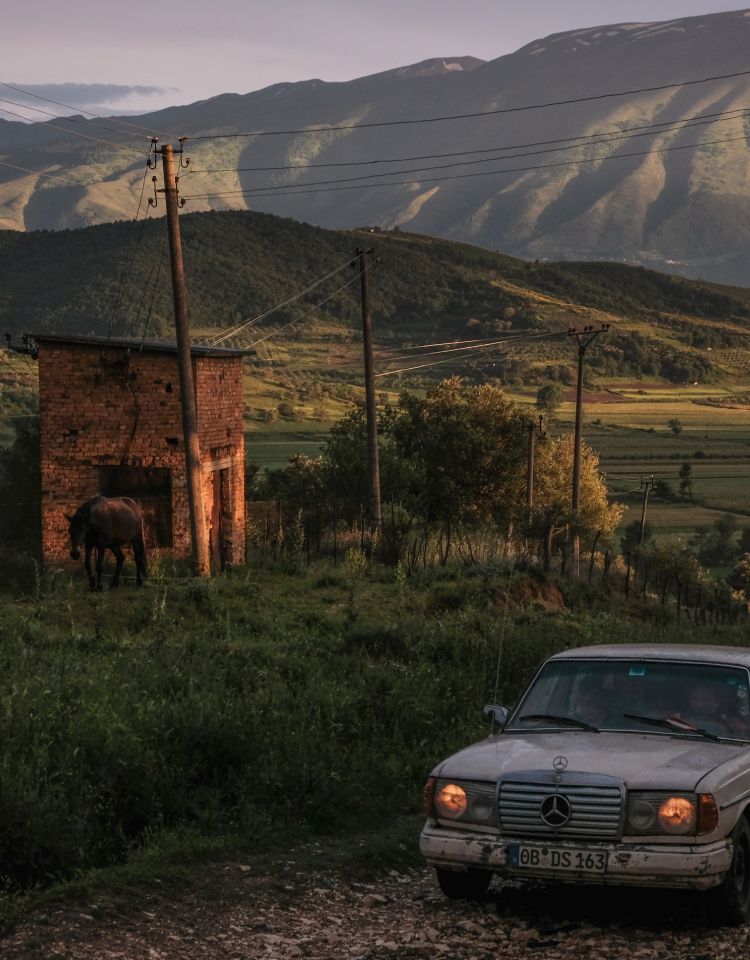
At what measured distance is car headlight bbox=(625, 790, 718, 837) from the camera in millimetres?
7414

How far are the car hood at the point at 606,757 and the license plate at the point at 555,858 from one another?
408mm

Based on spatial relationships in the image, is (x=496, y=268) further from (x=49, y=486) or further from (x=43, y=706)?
(x=43, y=706)

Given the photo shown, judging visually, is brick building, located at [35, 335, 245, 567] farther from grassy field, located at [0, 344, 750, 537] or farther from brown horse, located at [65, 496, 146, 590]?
grassy field, located at [0, 344, 750, 537]

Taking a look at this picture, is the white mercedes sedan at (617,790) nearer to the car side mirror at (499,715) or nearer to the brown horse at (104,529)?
the car side mirror at (499,715)

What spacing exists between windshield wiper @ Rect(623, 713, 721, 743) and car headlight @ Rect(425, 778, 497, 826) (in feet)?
3.99

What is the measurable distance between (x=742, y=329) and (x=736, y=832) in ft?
542

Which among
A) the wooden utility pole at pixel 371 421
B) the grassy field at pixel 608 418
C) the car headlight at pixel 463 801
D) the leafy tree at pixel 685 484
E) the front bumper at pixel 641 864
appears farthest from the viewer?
the leafy tree at pixel 685 484

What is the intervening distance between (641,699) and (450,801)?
4.95 ft

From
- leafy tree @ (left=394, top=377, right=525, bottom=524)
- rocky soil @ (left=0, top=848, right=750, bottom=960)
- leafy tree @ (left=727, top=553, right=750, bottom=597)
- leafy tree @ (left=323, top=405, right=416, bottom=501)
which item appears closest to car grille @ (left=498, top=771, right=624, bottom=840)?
rocky soil @ (left=0, top=848, right=750, bottom=960)

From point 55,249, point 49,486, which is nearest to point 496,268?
point 55,249

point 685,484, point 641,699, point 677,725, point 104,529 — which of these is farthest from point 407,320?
point 677,725

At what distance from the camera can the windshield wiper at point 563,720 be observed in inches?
337

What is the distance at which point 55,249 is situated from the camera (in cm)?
15150

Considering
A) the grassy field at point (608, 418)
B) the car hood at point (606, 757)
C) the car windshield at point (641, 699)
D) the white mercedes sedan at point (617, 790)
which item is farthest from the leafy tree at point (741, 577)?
the car hood at point (606, 757)
